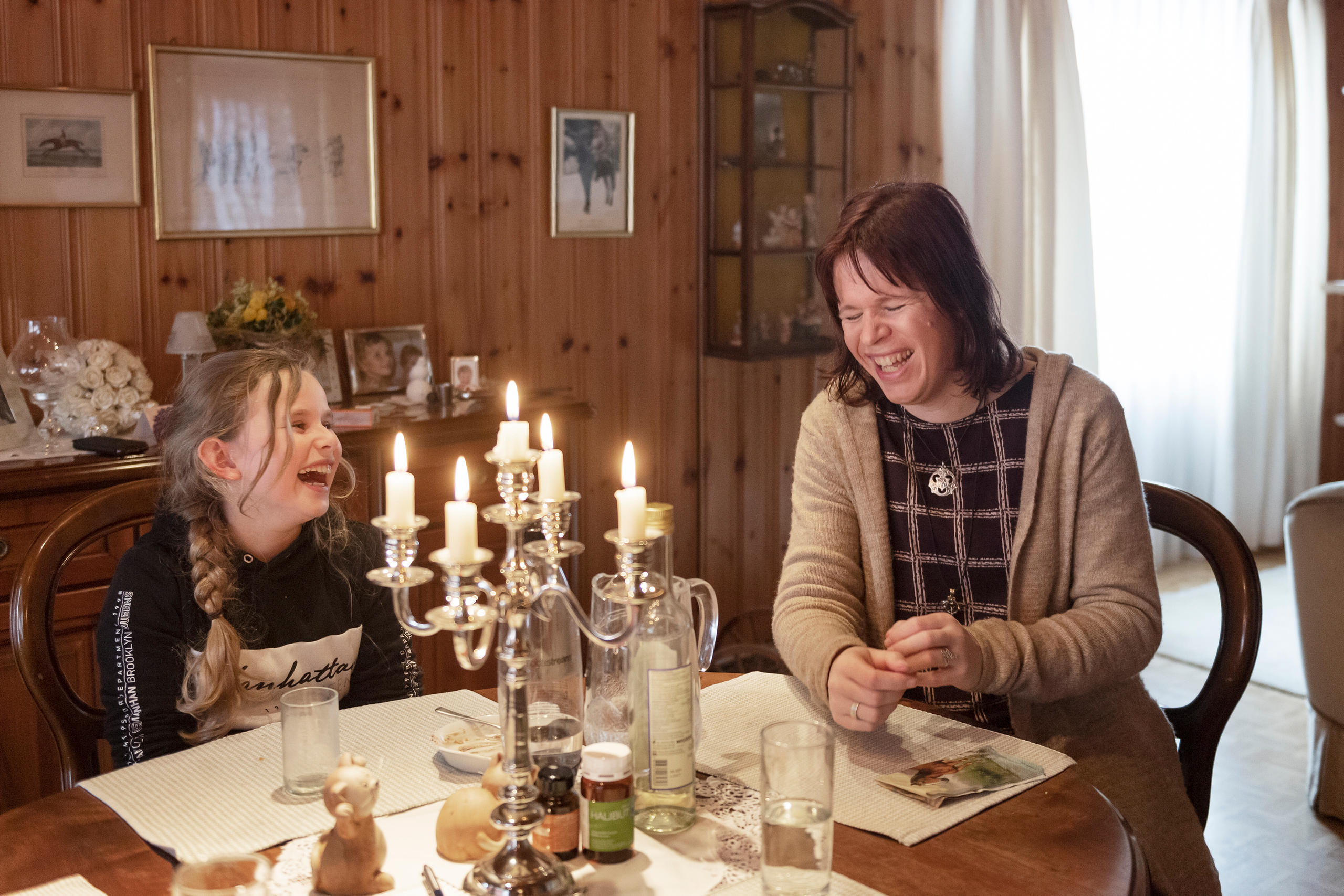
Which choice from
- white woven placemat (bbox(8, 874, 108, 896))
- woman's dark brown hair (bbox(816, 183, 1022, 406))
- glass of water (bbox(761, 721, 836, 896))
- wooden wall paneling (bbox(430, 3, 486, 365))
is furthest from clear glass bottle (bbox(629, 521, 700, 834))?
wooden wall paneling (bbox(430, 3, 486, 365))

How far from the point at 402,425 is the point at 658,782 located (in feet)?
6.08

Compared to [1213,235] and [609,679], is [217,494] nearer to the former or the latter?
[609,679]

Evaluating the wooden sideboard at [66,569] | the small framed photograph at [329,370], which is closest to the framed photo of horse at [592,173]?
the small framed photograph at [329,370]

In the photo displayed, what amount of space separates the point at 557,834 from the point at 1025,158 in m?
3.76

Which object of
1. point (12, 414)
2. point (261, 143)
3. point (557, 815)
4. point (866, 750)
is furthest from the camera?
point (261, 143)

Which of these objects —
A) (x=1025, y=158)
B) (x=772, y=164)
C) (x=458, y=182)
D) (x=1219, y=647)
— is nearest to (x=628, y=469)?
(x=1219, y=647)

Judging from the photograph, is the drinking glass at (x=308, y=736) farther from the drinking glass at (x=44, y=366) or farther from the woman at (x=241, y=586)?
the drinking glass at (x=44, y=366)

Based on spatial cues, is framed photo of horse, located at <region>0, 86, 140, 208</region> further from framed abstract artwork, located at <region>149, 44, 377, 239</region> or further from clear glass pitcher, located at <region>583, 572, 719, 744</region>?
clear glass pitcher, located at <region>583, 572, 719, 744</region>

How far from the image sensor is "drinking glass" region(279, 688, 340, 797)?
131cm

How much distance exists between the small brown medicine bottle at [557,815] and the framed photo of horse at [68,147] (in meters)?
2.21

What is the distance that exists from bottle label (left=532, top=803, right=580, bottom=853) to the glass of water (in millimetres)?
160

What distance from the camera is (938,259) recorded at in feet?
5.89

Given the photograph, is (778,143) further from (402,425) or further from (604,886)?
(604,886)

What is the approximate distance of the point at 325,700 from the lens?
1.32 m
